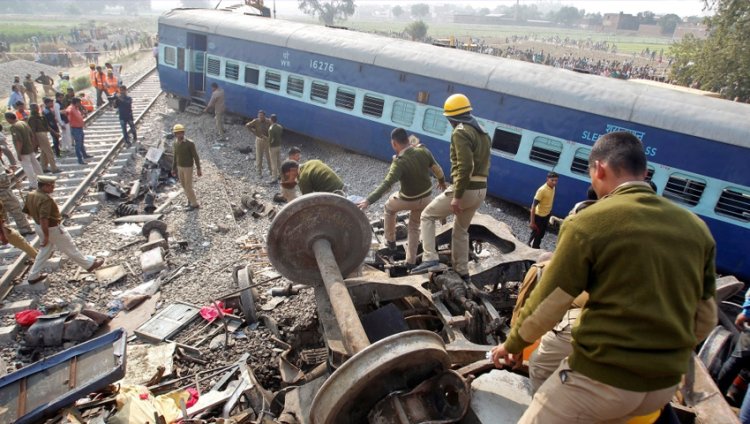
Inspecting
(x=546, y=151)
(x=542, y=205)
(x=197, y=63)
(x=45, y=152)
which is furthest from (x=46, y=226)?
(x=197, y=63)

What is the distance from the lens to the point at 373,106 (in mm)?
12031

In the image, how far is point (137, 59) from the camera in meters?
37.3

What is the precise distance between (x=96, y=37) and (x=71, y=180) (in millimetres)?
55269

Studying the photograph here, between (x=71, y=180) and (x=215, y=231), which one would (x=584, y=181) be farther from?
(x=71, y=180)

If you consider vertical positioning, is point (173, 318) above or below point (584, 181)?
below

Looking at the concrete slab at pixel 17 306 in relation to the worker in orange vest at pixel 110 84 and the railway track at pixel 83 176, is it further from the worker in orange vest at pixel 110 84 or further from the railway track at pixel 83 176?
the worker in orange vest at pixel 110 84

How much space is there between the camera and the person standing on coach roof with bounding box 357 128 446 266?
5496 mm

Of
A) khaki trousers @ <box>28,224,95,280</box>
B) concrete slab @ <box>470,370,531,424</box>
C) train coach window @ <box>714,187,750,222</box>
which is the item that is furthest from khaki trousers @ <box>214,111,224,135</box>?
train coach window @ <box>714,187,750,222</box>

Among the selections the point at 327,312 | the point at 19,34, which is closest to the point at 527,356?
the point at 327,312

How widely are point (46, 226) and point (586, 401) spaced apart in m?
7.69

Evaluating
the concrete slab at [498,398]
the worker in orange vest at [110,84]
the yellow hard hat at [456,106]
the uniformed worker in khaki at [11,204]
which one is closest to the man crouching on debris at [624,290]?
the concrete slab at [498,398]

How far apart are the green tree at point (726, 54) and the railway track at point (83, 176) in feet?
72.6

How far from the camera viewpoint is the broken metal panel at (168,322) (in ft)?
19.2

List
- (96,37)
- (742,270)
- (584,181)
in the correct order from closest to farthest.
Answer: (742,270) < (584,181) < (96,37)
